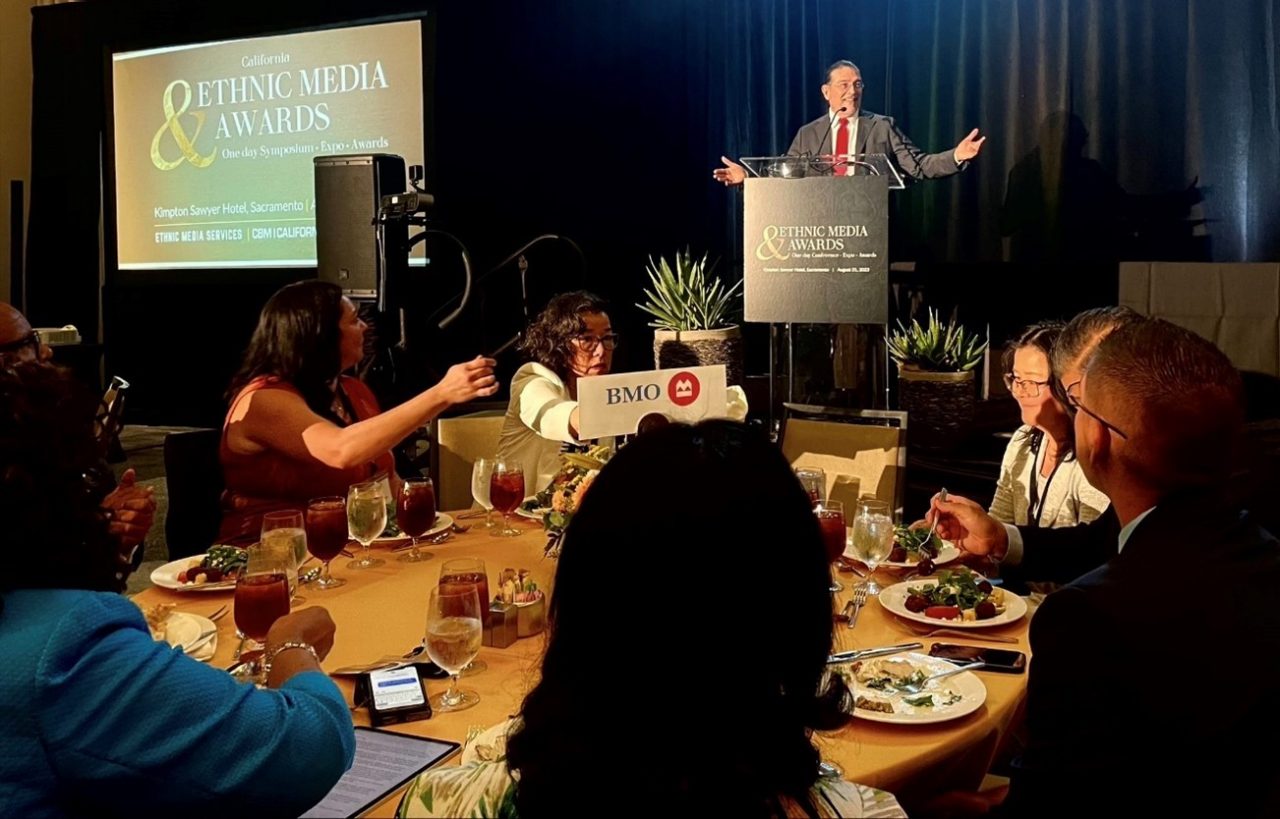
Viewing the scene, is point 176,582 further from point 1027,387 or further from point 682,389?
point 1027,387

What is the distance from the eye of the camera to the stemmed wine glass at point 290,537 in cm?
195

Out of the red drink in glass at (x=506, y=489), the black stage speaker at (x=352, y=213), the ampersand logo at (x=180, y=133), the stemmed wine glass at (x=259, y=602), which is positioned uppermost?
the ampersand logo at (x=180, y=133)

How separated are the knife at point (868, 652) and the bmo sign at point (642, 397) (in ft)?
2.40

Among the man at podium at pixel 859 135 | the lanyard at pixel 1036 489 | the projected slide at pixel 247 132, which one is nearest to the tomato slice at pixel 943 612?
the lanyard at pixel 1036 489

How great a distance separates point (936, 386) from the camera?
4875mm

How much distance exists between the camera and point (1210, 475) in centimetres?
148

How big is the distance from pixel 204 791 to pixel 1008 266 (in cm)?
524

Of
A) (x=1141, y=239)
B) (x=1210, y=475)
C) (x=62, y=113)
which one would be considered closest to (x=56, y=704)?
(x=1210, y=475)

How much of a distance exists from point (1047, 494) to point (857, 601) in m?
0.93

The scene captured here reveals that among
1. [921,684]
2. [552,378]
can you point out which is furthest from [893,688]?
[552,378]

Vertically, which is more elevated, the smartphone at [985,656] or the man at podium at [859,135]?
the man at podium at [859,135]

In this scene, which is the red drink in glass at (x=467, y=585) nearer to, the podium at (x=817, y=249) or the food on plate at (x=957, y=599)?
the food on plate at (x=957, y=599)

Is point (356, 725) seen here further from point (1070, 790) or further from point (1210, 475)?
point (1210, 475)

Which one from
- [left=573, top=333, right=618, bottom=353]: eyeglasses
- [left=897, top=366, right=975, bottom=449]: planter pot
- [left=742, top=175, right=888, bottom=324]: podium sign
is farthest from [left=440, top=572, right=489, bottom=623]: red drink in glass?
[left=897, top=366, right=975, bottom=449]: planter pot
